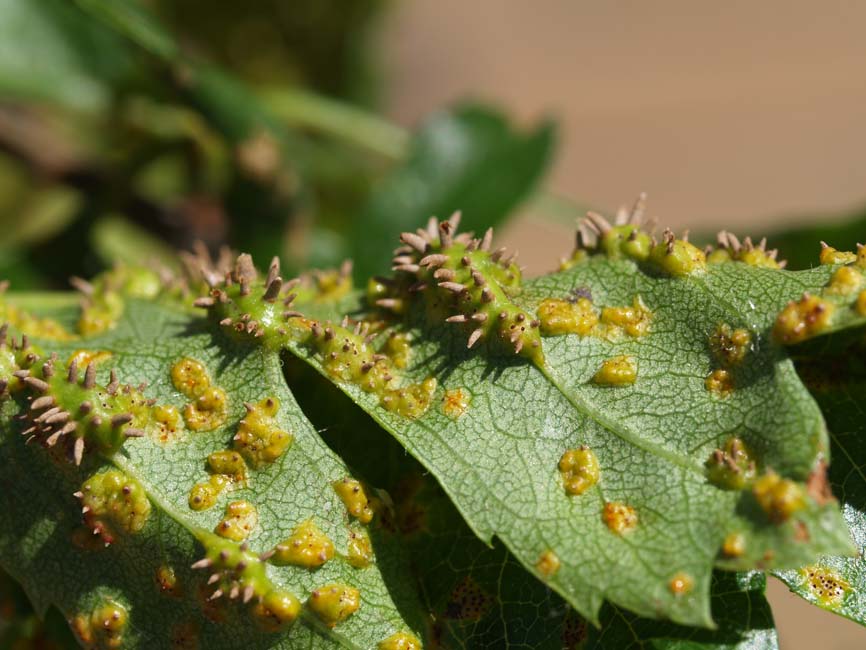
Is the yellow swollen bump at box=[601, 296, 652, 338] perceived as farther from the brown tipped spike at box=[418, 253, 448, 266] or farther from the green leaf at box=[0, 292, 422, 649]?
the green leaf at box=[0, 292, 422, 649]

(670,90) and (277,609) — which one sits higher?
(670,90)

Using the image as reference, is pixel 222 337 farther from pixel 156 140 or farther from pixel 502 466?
pixel 156 140

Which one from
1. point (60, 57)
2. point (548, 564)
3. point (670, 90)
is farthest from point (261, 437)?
point (670, 90)

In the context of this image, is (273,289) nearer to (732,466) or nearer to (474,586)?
(474,586)

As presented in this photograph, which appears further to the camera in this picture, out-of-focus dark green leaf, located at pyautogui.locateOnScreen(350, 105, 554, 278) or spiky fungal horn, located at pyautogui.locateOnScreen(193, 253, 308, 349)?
out-of-focus dark green leaf, located at pyautogui.locateOnScreen(350, 105, 554, 278)

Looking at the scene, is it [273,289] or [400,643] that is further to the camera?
[273,289]

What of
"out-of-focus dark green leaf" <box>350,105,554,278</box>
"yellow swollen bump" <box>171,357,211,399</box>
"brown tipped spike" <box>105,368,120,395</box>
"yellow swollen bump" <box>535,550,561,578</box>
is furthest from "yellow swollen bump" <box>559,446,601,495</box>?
"out-of-focus dark green leaf" <box>350,105,554,278</box>

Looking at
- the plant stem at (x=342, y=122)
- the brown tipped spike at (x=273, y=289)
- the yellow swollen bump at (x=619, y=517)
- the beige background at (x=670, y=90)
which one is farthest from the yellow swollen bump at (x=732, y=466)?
the beige background at (x=670, y=90)
